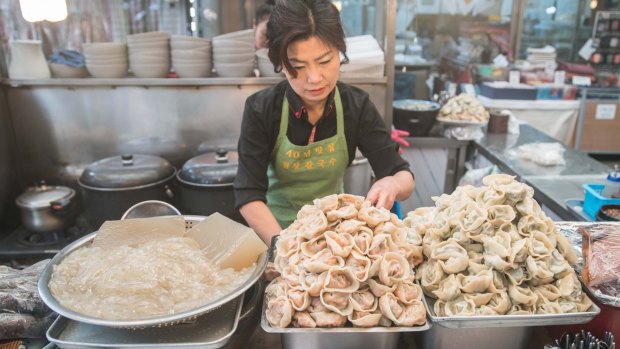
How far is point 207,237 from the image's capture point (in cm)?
128

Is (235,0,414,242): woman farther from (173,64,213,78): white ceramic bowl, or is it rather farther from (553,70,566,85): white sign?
(553,70,566,85): white sign

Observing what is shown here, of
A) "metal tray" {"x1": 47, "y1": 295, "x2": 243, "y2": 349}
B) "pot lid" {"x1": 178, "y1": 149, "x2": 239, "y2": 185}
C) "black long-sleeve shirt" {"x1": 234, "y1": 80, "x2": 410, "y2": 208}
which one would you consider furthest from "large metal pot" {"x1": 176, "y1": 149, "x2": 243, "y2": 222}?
"metal tray" {"x1": 47, "y1": 295, "x2": 243, "y2": 349}

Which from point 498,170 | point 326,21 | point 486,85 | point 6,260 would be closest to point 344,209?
point 326,21

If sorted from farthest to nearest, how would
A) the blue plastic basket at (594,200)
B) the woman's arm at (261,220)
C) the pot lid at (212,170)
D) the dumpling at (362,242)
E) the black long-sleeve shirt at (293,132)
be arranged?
the pot lid at (212,170)
the blue plastic basket at (594,200)
the black long-sleeve shirt at (293,132)
the woman's arm at (261,220)
the dumpling at (362,242)

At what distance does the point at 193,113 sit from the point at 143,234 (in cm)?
241

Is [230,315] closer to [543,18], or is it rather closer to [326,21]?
[326,21]

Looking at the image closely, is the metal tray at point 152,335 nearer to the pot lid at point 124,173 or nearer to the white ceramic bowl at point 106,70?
the pot lid at point 124,173

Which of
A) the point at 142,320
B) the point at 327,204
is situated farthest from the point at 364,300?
the point at 142,320

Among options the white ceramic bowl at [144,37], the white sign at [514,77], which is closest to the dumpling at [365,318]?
the white ceramic bowl at [144,37]

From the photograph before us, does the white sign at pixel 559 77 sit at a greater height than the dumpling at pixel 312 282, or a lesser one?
greater

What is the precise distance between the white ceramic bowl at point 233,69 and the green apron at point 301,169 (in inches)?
60.6

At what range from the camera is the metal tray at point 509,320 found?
0.99 meters

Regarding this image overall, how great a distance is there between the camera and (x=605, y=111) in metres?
A: 5.75

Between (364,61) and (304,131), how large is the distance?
5.07 feet
